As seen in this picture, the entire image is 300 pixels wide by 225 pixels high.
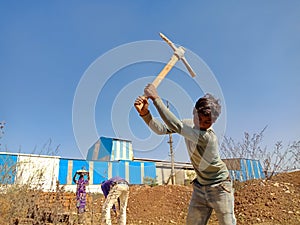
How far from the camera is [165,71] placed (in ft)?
8.08

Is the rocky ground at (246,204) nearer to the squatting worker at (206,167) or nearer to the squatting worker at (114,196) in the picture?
the squatting worker at (114,196)

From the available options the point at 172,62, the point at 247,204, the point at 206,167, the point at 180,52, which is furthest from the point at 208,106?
the point at 247,204

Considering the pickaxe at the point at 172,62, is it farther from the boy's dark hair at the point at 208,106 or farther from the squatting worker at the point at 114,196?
the squatting worker at the point at 114,196

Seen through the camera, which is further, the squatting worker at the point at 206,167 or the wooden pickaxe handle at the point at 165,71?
the wooden pickaxe handle at the point at 165,71

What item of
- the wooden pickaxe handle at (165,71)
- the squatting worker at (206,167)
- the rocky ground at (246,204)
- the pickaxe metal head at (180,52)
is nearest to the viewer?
the squatting worker at (206,167)

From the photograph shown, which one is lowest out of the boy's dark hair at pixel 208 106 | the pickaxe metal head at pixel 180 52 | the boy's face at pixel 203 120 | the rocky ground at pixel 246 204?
the rocky ground at pixel 246 204

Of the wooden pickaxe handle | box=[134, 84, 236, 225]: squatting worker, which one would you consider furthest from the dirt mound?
the wooden pickaxe handle


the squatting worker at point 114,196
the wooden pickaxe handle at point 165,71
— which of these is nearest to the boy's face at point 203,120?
the wooden pickaxe handle at point 165,71

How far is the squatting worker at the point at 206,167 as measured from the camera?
2.07m

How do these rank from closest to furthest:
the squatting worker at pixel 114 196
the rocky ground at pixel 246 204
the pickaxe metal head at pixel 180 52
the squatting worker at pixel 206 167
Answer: the squatting worker at pixel 206 167
the pickaxe metal head at pixel 180 52
the squatting worker at pixel 114 196
the rocky ground at pixel 246 204

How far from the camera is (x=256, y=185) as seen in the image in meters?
7.73

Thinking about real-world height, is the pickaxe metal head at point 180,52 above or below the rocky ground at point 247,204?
above

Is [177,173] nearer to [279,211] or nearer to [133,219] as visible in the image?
[133,219]

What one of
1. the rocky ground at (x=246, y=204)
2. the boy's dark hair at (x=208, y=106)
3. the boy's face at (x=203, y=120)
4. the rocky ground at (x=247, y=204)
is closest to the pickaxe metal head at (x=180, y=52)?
the boy's dark hair at (x=208, y=106)
